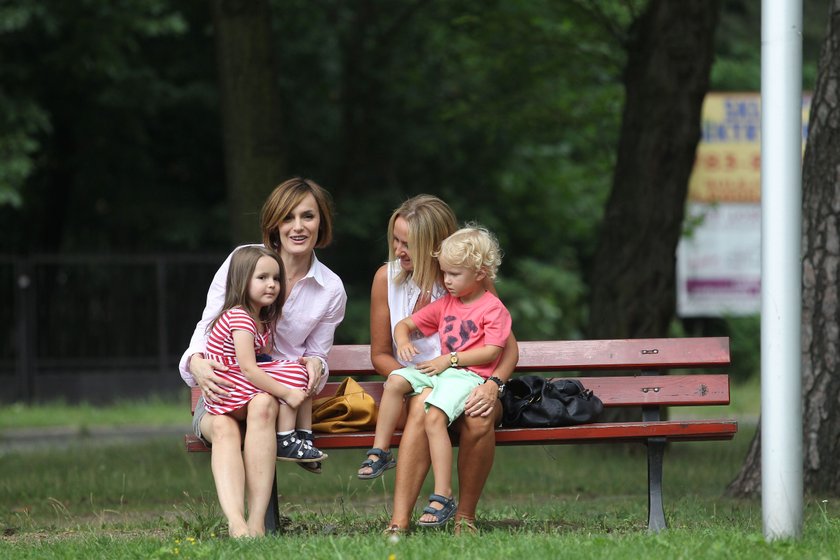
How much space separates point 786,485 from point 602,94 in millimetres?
10141

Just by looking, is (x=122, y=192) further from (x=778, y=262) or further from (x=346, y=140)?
(x=778, y=262)

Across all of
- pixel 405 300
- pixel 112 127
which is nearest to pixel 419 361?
pixel 405 300

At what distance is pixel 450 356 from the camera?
550 centimetres

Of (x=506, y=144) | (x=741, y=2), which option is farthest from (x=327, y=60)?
(x=741, y=2)

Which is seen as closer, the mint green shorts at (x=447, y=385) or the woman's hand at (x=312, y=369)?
the mint green shorts at (x=447, y=385)

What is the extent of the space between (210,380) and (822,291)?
10.6ft

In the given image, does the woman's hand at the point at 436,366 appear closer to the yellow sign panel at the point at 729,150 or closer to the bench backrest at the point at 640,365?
the bench backrest at the point at 640,365

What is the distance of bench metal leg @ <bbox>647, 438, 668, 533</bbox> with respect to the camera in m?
5.70

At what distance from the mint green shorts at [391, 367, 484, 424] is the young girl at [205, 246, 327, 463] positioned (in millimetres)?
438

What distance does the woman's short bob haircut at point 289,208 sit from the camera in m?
5.81

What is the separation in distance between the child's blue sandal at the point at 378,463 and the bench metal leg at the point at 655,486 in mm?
1107

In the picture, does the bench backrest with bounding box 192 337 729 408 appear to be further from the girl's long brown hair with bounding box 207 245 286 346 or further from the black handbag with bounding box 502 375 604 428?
the girl's long brown hair with bounding box 207 245 286 346

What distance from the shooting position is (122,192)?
1955 centimetres

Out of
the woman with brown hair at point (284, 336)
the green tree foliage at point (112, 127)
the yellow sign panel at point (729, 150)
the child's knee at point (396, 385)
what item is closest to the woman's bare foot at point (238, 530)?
the woman with brown hair at point (284, 336)
